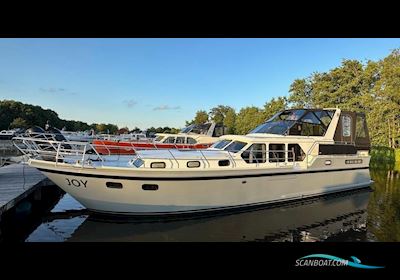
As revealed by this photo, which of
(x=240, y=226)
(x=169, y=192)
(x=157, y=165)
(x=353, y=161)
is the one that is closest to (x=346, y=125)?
(x=353, y=161)

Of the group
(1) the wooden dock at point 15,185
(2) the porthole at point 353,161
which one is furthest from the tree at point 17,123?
(2) the porthole at point 353,161

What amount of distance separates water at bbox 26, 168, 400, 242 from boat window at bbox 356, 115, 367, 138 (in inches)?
124

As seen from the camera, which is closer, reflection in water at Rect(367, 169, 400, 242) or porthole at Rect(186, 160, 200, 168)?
reflection in water at Rect(367, 169, 400, 242)

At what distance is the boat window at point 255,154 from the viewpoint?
8.62 m

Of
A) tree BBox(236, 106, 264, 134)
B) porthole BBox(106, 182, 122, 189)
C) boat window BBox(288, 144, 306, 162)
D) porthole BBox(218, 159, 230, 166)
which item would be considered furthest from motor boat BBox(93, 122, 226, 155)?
tree BBox(236, 106, 264, 134)

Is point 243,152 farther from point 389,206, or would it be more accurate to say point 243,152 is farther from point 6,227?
point 6,227

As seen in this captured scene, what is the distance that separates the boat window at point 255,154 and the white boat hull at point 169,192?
0.50 m

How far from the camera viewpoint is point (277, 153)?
9367 millimetres

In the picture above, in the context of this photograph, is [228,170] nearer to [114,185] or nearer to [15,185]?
[114,185]

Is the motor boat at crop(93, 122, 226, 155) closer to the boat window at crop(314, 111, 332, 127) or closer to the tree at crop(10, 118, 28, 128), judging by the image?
the boat window at crop(314, 111, 332, 127)

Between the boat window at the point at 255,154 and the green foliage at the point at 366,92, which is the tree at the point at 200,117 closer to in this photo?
the green foliage at the point at 366,92

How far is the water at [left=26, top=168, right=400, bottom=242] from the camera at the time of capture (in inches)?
267

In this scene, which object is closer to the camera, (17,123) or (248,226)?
(248,226)

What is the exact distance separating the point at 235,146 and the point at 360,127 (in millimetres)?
5807
